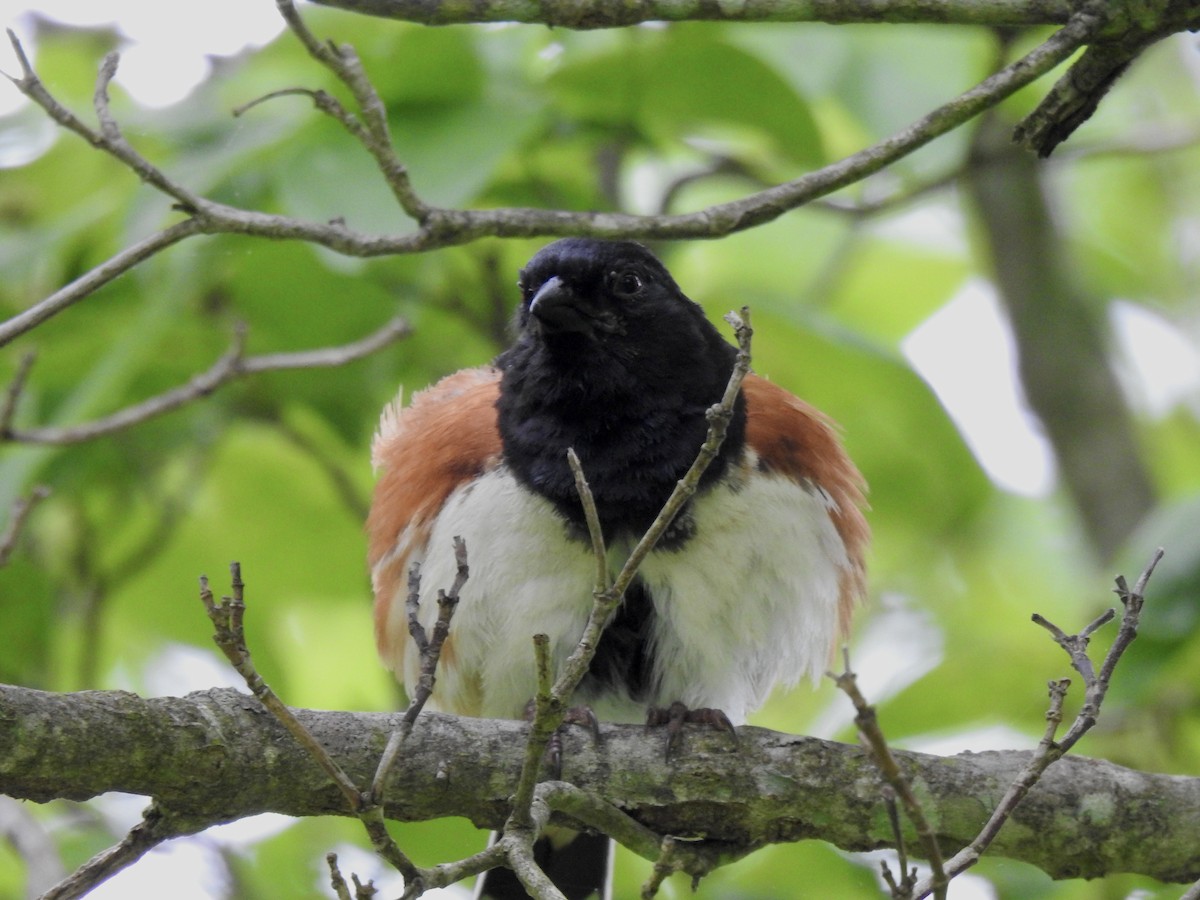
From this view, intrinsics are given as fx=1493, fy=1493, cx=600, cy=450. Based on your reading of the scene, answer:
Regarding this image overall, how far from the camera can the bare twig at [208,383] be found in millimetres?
4637

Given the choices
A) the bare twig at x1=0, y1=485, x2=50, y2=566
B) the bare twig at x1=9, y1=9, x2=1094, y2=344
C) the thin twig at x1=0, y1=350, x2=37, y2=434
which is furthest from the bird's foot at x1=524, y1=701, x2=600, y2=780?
the thin twig at x1=0, y1=350, x2=37, y2=434

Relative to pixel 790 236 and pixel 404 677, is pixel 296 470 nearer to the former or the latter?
pixel 404 677

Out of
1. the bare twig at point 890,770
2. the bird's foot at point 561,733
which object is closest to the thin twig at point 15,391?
the bird's foot at point 561,733

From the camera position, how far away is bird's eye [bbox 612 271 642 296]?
453cm

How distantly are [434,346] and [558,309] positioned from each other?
1883 millimetres

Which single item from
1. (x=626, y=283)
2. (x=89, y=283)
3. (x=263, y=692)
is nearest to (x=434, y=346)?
(x=626, y=283)

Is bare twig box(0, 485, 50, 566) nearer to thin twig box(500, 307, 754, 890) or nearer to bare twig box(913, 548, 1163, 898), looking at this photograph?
thin twig box(500, 307, 754, 890)

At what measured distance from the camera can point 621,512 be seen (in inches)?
165

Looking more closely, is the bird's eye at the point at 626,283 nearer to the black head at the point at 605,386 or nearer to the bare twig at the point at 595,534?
the black head at the point at 605,386

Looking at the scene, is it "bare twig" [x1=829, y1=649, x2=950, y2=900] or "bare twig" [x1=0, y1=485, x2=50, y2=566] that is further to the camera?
"bare twig" [x1=0, y1=485, x2=50, y2=566]

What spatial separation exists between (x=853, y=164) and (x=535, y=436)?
60.2 inches

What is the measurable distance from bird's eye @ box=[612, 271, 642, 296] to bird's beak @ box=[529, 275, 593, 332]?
14 cm

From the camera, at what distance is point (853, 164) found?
3191 millimetres

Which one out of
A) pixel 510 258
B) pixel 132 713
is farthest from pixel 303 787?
pixel 510 258
